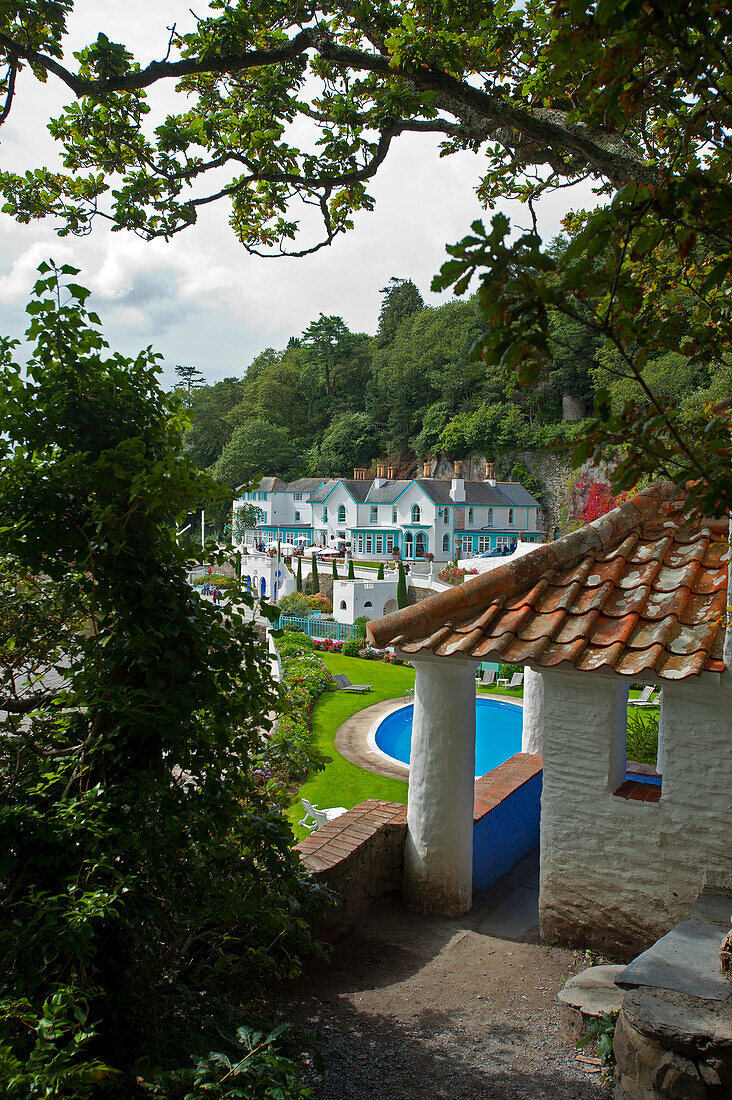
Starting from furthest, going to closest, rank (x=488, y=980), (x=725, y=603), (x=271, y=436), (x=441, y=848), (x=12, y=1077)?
(x=271, y=436)
(x=441, y=848)
(x=488, y=980)
(x=725, y=603)
(x=12, y=1077)

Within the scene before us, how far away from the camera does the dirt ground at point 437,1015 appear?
4.03m

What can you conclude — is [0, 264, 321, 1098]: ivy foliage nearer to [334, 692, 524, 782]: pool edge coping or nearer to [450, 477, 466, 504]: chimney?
[334, 692, 524, 782]: pool edge coping

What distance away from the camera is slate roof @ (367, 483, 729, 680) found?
4934 millimetres

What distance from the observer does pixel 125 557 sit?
3.24 m

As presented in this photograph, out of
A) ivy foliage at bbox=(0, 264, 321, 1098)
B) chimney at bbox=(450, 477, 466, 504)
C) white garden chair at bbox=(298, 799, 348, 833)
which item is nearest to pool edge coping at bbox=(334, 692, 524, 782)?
white garden chair at bbox=(298, 799, 348, 833)

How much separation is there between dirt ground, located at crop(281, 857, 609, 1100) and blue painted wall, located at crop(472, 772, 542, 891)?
83 cm

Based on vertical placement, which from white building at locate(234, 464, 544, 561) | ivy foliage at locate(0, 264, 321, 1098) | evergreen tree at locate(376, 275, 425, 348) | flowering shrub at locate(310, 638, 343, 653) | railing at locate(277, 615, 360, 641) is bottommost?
flowering shrub at locate(310, 638, 343, 653)

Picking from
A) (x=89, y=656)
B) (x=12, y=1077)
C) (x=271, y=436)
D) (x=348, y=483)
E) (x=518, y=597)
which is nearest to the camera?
(x=12, y=1077)

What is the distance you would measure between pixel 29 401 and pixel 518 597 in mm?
4061

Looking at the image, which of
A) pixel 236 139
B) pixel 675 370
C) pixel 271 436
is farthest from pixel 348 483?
pixel 236 139

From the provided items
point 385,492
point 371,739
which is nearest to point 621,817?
point 371,739

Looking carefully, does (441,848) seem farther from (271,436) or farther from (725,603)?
(271,436)

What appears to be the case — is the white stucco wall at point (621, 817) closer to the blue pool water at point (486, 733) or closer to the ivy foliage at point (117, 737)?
the ivy foliage at point (117, 737)

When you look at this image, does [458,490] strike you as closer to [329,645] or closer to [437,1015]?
[329,645]
